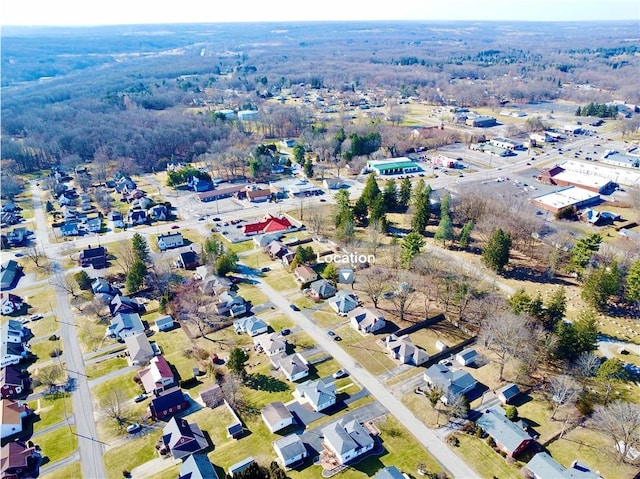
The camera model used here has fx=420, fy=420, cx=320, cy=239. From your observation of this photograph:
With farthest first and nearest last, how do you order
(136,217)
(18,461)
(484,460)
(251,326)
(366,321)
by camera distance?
1. (136,217)
2. (366,321)
3. (251,326)
4. (484,460)
5. (18,461)

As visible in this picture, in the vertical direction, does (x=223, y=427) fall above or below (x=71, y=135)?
below

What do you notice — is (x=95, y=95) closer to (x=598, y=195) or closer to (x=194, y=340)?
(x=194, y=340)

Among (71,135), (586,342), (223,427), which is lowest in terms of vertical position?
(223,427)

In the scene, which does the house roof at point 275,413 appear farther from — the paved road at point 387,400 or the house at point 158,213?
the house at point 158,213

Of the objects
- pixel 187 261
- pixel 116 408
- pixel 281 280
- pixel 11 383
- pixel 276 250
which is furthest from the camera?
pixel 276 250

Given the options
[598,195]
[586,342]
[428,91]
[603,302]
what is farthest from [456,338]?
[428,91]

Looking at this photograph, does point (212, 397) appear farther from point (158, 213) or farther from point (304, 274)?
point (158, 213)

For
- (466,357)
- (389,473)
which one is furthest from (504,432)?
(389,473)

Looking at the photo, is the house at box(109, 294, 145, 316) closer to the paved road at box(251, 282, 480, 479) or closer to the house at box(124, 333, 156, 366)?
the house at box(124, 333, 156, 366)
